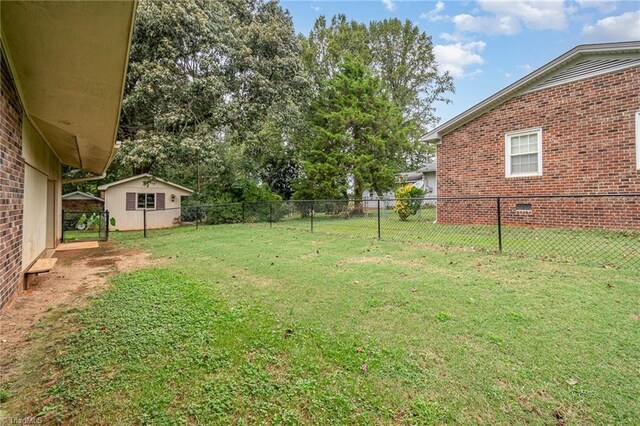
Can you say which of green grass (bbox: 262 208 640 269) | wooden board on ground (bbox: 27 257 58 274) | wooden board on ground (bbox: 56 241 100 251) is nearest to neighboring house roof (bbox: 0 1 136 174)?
wooden board on ground (bbox: 27 257 58 274)

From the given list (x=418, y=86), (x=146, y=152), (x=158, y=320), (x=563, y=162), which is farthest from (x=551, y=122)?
(x=418, y=86)

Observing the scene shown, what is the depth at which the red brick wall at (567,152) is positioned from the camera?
7355mm

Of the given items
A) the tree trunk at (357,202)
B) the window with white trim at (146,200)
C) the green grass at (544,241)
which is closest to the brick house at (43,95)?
the green grass at (544,241)

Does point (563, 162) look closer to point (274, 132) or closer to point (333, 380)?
point (333, 380)

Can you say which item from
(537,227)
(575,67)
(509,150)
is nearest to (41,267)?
(537,227)

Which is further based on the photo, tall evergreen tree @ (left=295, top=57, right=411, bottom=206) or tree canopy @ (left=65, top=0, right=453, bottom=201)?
tall evergreen tree @ (left=295, top=57, right=411, bottom=206)

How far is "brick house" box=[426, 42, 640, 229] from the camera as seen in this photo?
24.1 ft

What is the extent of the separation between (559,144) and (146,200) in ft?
52.6

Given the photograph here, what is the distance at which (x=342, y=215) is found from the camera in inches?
599

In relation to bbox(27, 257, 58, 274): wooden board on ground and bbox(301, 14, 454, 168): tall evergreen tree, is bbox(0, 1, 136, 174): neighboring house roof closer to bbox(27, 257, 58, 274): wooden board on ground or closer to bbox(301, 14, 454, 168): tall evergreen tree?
bbox(27, 257, 58, 274): wooden board on ground

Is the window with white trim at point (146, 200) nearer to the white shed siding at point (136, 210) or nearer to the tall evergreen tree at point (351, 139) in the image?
the white shed siding at point (136, 210)

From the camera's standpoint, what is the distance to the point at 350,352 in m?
2.41

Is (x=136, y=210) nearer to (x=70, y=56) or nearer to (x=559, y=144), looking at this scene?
(x=70, y=56)

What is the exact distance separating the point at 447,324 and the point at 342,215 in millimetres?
12389
